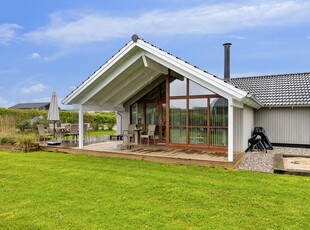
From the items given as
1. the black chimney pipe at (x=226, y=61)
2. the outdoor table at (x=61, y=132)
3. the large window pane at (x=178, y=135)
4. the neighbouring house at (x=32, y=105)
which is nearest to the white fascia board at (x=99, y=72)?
the outdoor table at (x=61, y=132)

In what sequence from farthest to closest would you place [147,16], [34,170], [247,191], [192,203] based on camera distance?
[147,16], [34,170], [247,191], [192,203]

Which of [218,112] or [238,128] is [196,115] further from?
[238,128]

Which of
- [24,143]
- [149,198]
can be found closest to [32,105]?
[24,143]

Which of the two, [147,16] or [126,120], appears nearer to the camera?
[126,120]

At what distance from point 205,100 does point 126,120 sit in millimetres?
5268

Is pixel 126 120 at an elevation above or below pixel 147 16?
below

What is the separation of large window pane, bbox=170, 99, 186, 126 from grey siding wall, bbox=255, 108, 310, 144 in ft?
19.7

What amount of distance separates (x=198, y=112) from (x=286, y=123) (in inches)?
253

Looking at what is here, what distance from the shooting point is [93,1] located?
1312 cm

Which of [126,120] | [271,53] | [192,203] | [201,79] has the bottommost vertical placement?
[192,203]

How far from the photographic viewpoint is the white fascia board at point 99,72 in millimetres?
9039

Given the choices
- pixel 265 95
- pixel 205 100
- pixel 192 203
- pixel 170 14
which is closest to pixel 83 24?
pixel 170 14

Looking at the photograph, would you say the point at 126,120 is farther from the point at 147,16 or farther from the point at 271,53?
the point at 271,53

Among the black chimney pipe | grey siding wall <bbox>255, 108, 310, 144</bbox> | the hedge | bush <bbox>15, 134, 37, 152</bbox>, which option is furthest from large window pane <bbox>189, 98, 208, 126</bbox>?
the hedge
